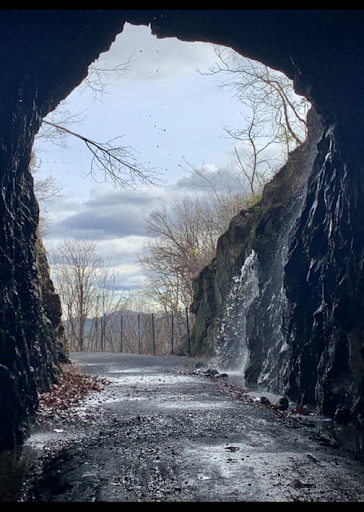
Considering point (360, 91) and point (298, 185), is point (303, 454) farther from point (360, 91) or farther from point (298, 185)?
point (298, 185)

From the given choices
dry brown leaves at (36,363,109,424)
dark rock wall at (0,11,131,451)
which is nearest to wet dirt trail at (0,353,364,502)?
dry brown leaves at (36,363,109,424)

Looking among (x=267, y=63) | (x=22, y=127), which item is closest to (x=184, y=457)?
(x=22, y=127)

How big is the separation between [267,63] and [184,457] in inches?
312

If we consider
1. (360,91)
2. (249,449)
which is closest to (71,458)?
(249,449)

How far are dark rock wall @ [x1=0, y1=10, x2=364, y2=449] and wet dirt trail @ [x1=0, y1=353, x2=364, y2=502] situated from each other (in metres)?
1.07

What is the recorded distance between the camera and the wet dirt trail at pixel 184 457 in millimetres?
4641

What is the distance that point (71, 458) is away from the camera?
595cm

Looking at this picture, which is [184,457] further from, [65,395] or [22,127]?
[65,395]

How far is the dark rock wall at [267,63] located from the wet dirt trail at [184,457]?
1069 mm

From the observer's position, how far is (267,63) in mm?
10234

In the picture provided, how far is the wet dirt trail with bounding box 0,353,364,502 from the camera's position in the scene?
464 cm

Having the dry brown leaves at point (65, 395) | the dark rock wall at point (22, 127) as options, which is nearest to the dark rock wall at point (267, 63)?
the dark rock wall at point (22, 127)

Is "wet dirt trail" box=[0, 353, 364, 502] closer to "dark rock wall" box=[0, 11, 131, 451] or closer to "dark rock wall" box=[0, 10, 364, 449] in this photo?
"dark rock wall" box=[0, 11, 131, 451]

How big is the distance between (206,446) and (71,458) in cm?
174
